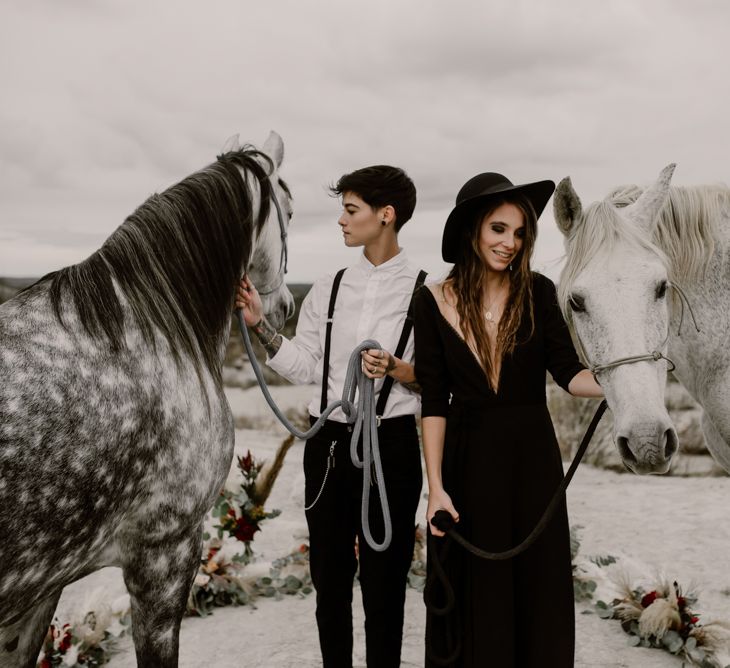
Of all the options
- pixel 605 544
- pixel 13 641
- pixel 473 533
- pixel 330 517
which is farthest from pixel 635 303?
pixel 605 544

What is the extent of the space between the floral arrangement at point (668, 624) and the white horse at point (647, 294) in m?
1.37

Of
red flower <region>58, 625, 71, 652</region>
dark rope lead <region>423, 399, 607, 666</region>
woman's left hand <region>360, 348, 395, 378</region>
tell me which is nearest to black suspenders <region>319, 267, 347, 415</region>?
woman's left hand <region>360, 348, 395, 378</region>

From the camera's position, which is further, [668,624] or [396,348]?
[668,624]

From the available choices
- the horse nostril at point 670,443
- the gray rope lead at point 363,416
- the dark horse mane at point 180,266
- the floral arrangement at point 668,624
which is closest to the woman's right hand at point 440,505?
the gray rope lead at point 363,416

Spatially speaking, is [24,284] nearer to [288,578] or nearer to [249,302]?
[288,578]

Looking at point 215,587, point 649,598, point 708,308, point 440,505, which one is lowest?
point 215,587

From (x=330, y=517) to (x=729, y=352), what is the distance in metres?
1.83

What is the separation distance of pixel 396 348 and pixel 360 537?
2.55ft

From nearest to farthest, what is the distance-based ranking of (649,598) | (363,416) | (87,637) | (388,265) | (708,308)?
(363,416)
(388,265)
(708,308)
(87,637)
(649,598)

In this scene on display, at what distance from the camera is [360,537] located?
261 centimetres

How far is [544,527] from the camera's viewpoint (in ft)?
6.44

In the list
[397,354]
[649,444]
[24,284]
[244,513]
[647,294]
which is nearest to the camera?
[649,444]

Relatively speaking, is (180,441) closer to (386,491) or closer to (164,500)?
(164,500)

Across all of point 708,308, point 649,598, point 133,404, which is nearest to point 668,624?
point 649,598
